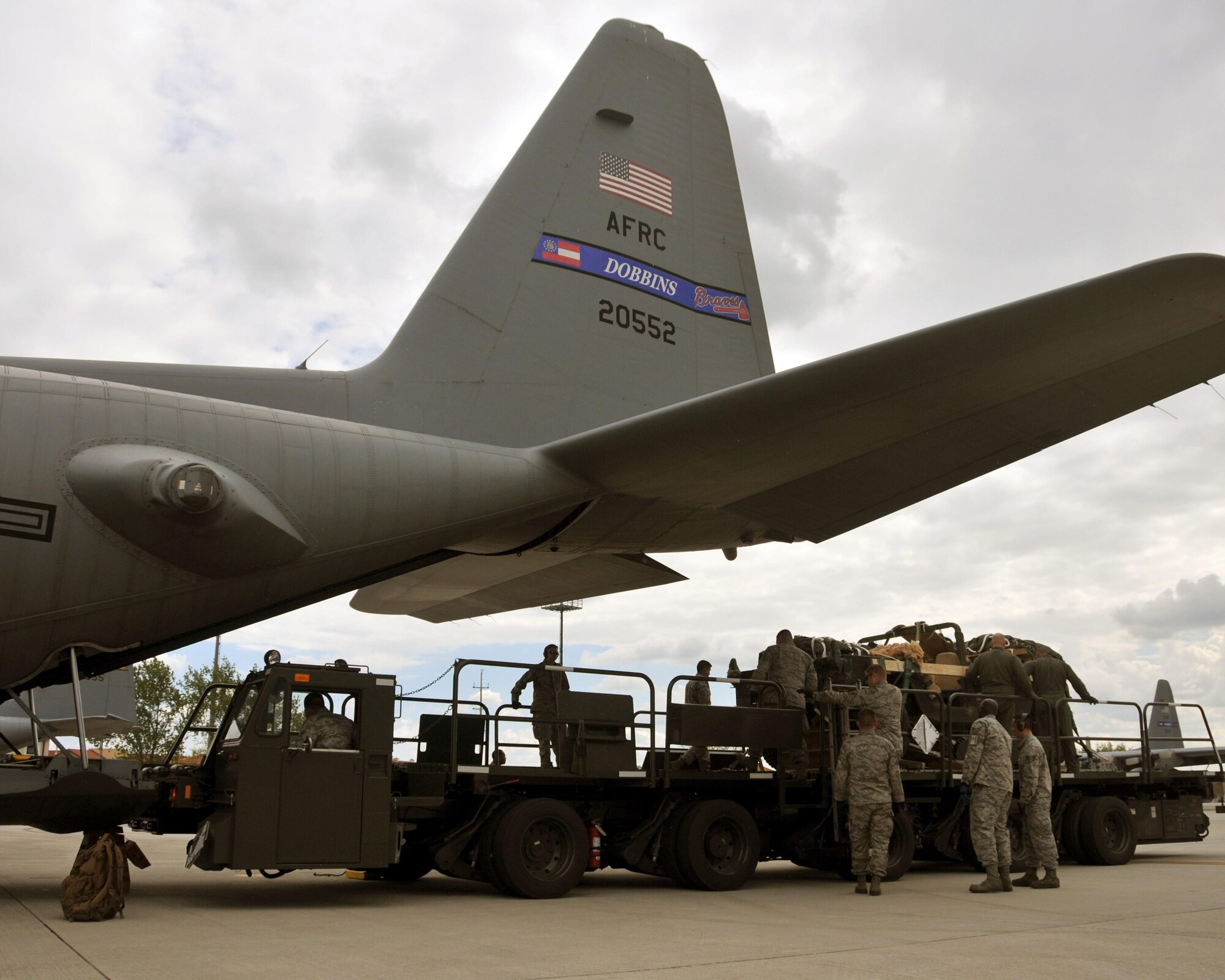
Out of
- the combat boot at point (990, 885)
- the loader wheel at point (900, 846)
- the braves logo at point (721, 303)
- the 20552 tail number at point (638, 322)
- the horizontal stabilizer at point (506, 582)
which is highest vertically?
the braves logo at point (721, 303)

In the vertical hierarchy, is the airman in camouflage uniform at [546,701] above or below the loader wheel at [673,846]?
above

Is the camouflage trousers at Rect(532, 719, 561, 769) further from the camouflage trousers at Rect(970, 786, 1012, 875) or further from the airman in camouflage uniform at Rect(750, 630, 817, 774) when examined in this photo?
the camouflage trousers at Rect(970, 786, 1012, 875)

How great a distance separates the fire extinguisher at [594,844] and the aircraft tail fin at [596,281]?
3.44 metres

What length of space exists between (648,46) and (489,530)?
18.8 ft

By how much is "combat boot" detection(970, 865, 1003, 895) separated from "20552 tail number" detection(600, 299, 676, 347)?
5753 mm

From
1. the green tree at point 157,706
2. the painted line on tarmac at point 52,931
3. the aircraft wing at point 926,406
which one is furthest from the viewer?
the green tree at point 157,706

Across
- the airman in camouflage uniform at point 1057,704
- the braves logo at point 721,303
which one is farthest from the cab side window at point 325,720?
the airman in camouflage uniform at point 1057,704

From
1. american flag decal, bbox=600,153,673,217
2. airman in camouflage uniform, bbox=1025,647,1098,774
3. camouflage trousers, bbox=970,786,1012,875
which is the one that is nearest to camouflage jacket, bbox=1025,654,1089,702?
airman in camouflage uniform, bbox=1025,647,1098,774

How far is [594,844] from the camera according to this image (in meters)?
9.77

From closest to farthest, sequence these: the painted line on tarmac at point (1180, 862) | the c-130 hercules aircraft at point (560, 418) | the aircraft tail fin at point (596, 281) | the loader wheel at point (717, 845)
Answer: the c-130 hercules aircraft at point (560, 418) → the loader wheel at point (717, 845) → the aircraft tail fin at point (596, 281) → the painted line on tarmac at point (1180, 862)

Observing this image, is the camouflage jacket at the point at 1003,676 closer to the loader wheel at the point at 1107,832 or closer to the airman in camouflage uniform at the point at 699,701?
the loader wheel at the point at 1107,832

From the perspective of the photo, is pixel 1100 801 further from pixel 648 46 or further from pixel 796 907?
pixel 648 46

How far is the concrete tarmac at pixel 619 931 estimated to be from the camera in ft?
18.6

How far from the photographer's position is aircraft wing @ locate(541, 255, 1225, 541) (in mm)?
8031
